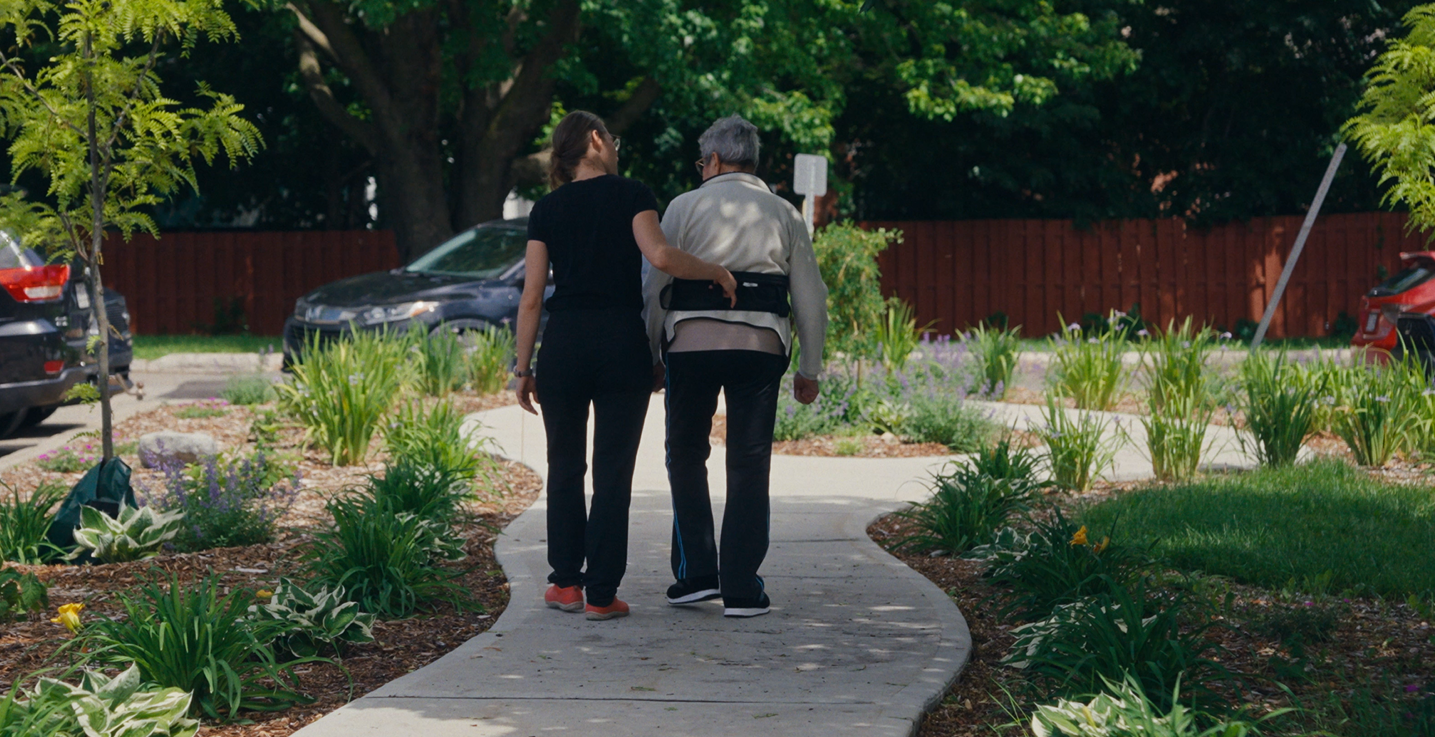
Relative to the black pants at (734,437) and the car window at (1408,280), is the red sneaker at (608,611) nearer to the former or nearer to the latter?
the black pants at (734,437)

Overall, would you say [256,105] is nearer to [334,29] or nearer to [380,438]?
[334,29]

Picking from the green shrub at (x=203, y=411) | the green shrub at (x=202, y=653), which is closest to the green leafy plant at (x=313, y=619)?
the green shrub at (x=202, y=653)

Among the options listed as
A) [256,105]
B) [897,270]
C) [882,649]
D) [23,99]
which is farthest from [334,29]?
[882,649]

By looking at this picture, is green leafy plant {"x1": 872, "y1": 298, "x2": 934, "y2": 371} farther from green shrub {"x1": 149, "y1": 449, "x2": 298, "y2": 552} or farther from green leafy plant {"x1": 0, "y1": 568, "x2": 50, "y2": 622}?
green leafy plant {"x1": 0, "y1": 568, "x2": 50, "y2": 622}

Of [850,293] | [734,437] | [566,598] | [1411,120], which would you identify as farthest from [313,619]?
[850,293]

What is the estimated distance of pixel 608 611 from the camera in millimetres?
5000

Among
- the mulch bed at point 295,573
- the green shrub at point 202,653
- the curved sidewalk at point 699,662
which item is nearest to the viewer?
the curved sidewalk at point 699,662

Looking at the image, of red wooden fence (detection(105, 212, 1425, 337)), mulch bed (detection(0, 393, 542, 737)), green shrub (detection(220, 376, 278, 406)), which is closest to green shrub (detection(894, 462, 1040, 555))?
mulch bed (detection(0, 393, 542, 737))

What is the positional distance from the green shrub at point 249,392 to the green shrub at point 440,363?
3.98 ft

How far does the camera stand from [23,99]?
6.29m

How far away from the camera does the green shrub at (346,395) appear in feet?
27.8

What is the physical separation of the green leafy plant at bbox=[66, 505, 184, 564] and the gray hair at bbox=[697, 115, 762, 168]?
114 inches

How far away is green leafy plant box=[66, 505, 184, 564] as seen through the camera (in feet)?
19.4

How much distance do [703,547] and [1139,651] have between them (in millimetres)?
1801
